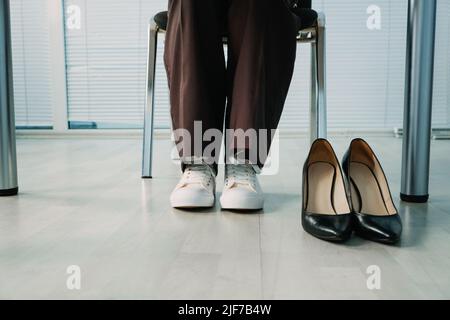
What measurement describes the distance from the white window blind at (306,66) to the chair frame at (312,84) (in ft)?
4.25

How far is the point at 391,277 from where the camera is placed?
1.89 ft

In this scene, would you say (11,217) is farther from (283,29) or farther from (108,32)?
(108,32)

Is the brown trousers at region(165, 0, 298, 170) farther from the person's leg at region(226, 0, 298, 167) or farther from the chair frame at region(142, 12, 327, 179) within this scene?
the chair frame at region(142, 12, 327, 179)

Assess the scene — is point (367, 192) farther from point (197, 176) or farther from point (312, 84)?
point (312, 84)

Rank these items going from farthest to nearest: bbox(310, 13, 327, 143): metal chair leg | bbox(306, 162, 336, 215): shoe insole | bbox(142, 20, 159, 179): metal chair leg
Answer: bbox(142, 20, 159, 179): metal chair leg < bbox(310, 13, 327, 143): metal chair leg < bbox(306, 162, 336, 215): shoe insole

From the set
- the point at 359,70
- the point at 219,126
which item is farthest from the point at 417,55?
the point at 359,70

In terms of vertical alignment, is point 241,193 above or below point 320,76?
below

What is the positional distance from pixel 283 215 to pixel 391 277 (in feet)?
1.10

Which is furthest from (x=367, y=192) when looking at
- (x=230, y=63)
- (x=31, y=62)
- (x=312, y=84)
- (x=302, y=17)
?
(x=31, y=62)

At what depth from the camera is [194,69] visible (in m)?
0.92

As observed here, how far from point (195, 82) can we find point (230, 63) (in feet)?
0.30

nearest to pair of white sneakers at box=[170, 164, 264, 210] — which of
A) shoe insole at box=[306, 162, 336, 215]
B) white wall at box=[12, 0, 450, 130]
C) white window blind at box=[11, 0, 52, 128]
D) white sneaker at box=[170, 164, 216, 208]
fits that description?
white sneaker at box=[170, 164, 216, 208]

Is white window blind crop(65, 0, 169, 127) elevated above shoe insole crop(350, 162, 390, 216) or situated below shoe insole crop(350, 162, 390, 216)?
above

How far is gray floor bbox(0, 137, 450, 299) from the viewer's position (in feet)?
1.77
